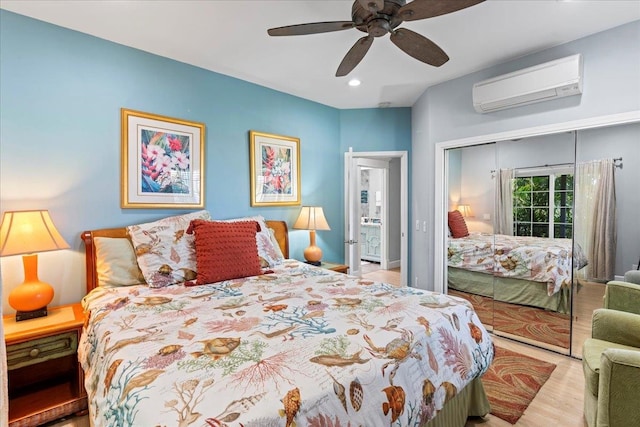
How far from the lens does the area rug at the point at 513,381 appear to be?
6.77 feet

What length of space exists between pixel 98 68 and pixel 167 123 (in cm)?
60

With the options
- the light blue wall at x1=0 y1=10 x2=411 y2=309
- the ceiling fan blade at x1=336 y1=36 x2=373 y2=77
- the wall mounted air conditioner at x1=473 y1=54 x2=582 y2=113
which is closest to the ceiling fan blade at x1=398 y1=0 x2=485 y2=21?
the ceiling fan blade at x1=336 y1=36 x2=373 y2=77

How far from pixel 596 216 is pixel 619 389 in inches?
64.2

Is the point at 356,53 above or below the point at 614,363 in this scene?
above

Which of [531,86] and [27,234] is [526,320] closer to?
[531,86]

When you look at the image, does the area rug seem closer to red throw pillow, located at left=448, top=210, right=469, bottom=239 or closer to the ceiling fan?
red throw pillow, located at left=448, top=210, right=469, bottom=239

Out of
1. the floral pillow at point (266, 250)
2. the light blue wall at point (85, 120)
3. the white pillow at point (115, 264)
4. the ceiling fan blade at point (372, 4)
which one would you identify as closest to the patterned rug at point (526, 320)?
the floral pillow at point (266, 250)

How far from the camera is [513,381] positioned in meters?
2.36

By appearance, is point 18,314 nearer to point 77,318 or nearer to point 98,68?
point 77,318

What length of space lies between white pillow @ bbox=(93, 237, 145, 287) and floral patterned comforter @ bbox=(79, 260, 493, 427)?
0.14 metres

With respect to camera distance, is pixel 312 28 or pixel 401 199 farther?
pixel 401 199

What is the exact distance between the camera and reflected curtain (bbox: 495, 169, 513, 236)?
310cm

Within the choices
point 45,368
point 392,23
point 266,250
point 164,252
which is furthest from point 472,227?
point 45,368

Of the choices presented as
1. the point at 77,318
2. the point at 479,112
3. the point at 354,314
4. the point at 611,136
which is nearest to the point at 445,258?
the point at 479,112
